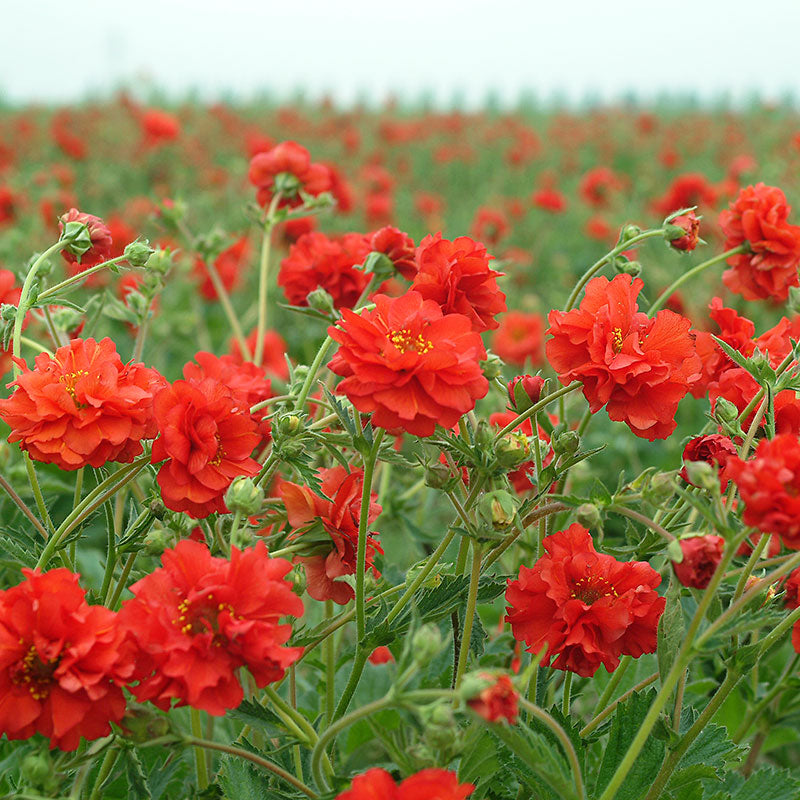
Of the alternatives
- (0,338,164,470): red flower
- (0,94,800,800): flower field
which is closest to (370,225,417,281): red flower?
(0,94,800,800): flower field

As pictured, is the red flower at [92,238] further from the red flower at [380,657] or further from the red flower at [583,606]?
the red flower at [380,657]

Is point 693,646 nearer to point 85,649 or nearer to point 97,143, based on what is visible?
point 85,649

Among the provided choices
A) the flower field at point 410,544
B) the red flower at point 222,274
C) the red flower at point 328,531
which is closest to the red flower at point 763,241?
the flower field at point 410,544

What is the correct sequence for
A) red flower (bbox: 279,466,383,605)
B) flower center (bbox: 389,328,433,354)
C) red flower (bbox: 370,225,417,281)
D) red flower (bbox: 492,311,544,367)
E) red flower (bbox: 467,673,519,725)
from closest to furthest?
red flower (bbox: 467,673,519,725), flower center (bbox: 389,328,433,354), red flower (bbox: 279,466,383,605), red flower (bbox: 370,225,417,281), red flower (bbox: 492,311,544,367)

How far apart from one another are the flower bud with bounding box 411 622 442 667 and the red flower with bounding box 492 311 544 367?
2092 mm

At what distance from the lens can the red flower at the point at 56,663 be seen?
33.3 inches

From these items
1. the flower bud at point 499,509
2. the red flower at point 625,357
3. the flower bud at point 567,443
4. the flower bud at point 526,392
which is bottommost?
the flower bud at point 499,509

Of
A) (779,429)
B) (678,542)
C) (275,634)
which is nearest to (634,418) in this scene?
(678,542)

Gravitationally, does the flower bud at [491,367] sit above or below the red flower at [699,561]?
above

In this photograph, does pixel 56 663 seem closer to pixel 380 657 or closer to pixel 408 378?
pixel 408 378

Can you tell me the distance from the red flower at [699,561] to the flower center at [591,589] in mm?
197

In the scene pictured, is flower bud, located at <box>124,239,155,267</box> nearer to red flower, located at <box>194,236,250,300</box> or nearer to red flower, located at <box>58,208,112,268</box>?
red flower, located at <box>58,208,112,268</box>

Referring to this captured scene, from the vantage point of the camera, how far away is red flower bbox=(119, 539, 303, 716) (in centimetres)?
84

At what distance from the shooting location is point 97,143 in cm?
762
